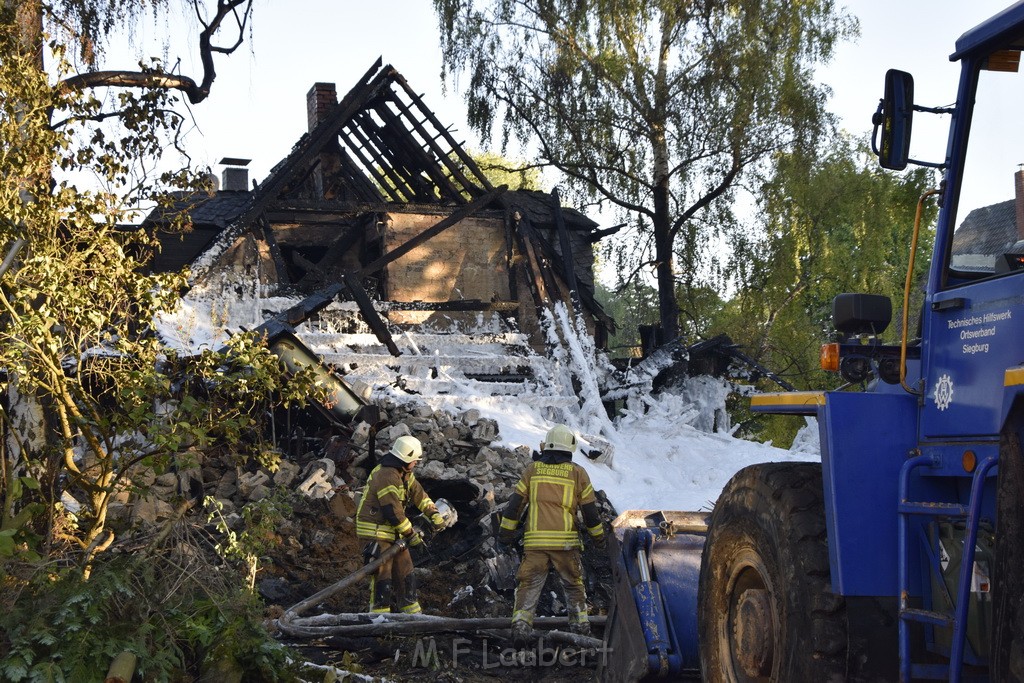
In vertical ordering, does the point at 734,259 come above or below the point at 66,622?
above

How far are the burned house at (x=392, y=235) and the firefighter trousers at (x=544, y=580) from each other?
28.5 ft

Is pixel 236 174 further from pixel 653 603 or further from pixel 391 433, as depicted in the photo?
pixel 653 603

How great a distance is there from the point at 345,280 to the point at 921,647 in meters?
12.8

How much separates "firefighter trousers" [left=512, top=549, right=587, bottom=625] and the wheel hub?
3.63 meters

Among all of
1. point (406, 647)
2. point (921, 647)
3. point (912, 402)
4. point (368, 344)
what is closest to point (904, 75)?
point (912, 402)

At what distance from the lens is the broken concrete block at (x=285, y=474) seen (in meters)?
11.6

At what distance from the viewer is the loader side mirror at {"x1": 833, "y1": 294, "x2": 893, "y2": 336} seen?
3729 mm

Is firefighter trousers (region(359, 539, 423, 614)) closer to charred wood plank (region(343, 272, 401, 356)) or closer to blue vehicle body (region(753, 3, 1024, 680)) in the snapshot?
blue vehicle body (region(753, 3, 1024, 680))

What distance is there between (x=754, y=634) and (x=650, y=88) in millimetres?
19366

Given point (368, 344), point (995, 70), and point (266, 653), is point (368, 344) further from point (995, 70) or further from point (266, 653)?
point (995, 70)

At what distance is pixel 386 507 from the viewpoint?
862cm

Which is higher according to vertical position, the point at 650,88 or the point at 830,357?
the point at 650,88

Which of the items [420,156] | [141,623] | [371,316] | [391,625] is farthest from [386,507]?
[420,156]

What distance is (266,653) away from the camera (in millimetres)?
5793
